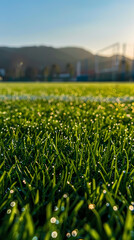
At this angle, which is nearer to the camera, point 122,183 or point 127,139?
point 122,183

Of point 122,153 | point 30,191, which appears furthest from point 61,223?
point 122,153

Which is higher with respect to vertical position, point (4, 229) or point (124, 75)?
point (124, 75)

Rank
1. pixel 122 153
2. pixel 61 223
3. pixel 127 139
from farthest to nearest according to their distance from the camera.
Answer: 1. pixel 127 139
2. pixel 122 153
3. pixel 61 223

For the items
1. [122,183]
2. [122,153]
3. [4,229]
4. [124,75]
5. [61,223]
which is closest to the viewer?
[4,229]

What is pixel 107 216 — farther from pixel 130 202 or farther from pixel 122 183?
pixel 122 183

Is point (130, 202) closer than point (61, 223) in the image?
No

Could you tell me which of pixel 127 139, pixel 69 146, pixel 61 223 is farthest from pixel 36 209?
pixel 127 139

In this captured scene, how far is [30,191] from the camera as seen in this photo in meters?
0.95

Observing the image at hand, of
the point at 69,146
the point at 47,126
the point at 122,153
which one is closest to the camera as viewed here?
the point at 122,153

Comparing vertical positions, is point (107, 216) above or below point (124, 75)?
below

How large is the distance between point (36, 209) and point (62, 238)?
0.45 feet

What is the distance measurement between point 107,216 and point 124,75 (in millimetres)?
48934

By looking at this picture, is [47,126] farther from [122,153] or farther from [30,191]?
[30,191]

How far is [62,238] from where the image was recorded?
0.72 meters
